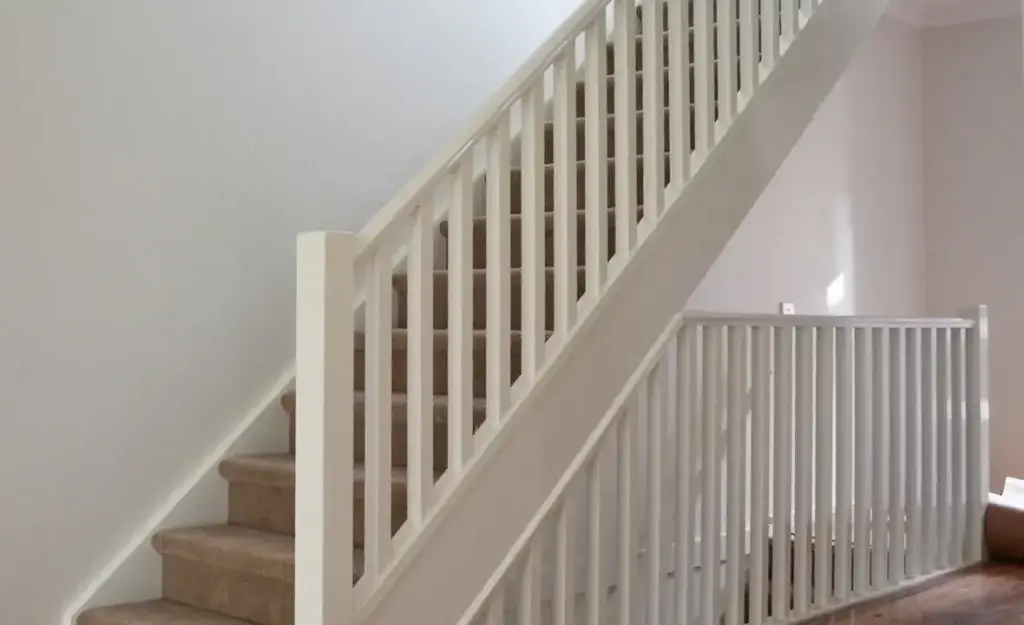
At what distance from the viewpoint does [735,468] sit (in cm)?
297

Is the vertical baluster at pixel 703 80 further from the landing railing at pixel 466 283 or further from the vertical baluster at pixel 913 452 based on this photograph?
the vertical baluster at pixel 913 452

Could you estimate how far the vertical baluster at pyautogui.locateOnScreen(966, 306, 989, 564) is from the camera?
3924mm

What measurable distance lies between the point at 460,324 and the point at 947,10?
463 cm

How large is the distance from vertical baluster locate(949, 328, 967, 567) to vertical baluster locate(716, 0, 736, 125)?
1505 mm

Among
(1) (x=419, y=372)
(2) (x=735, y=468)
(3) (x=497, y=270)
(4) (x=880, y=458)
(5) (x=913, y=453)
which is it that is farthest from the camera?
(5) (x=913, y=453)

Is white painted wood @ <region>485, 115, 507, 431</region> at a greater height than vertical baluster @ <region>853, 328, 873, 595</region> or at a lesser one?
greater

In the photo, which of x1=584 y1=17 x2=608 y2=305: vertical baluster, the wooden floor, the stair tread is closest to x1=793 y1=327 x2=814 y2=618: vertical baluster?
the wooden floor

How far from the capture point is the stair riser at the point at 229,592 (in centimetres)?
232

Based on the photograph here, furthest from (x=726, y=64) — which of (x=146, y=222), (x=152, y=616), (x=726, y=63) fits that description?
(x=152, y=616)

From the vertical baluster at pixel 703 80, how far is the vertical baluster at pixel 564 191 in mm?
553

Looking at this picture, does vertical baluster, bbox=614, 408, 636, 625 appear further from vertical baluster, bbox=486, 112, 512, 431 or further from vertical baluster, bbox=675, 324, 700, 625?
vertical baluster, bbox=486, 112, 512, 431

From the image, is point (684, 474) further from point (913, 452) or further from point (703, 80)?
point (913, 452)

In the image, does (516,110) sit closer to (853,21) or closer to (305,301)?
(853,21)

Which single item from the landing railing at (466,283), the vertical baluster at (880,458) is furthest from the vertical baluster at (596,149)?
the vertical baluster at (880,458)
